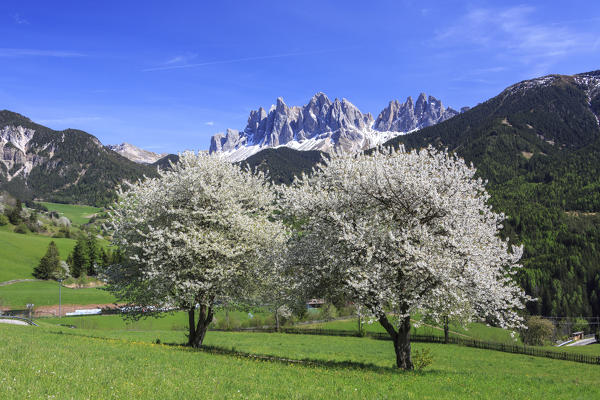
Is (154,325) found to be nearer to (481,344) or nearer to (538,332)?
(481,344)

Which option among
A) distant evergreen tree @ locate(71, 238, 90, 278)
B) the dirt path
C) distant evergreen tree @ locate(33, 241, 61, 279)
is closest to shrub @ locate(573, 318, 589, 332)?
the dirt path

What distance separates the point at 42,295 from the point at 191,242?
90.0m

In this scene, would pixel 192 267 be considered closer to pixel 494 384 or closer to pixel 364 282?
pixel 364 282

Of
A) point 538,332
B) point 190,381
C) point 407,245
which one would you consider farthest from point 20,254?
point 538,332

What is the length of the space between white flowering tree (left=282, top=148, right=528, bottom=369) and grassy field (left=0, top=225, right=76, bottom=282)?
119416mm

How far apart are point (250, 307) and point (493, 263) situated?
1673cm

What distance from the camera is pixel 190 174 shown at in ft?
86.0

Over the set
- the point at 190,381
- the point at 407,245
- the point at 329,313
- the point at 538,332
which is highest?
the point at 407,245

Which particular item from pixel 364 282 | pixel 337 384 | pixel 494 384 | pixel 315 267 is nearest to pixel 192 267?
pixel 315 267

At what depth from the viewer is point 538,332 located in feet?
257

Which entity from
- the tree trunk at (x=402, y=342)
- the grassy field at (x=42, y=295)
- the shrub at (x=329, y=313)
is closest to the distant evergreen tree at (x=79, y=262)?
the grassy field at (x=42, y=295)

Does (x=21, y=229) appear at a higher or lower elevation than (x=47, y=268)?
higher

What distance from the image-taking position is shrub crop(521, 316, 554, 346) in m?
77.9

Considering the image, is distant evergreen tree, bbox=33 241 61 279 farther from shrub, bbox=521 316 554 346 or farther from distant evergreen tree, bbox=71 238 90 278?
shrub, bbox=521 316 554 346
